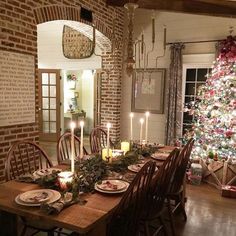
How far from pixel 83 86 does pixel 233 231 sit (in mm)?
7279

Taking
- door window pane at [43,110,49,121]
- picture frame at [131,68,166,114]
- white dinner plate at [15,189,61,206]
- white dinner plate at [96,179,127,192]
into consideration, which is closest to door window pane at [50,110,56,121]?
door window pane at [43,110,49,121]

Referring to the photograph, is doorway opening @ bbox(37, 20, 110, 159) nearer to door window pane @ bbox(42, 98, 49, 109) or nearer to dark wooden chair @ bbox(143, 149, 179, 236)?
door window pane @ bbox(42, 98, 49, 109)

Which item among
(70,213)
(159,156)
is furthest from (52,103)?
(70,213)

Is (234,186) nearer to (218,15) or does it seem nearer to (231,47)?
(231,47)

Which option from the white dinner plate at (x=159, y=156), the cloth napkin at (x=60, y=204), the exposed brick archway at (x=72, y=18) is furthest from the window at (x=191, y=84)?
the cloth napkin at (x=60, y=204)

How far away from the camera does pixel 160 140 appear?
5574 millimetres

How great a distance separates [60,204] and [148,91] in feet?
13.6

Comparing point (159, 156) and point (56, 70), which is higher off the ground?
point (56, 70)

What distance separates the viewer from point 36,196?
1.89 m

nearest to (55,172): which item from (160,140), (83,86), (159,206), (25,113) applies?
(159,206)

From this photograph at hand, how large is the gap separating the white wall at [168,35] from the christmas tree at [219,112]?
430mm

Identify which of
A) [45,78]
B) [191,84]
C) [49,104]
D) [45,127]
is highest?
[45,78]

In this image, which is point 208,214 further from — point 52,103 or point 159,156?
point 52,103

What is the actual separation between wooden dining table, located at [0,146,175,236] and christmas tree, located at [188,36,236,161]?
2843mm
